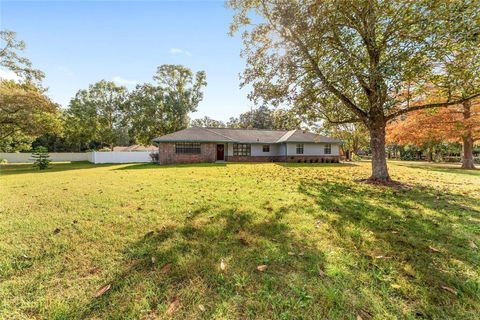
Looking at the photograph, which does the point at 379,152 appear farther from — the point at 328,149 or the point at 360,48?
the point at 328,149

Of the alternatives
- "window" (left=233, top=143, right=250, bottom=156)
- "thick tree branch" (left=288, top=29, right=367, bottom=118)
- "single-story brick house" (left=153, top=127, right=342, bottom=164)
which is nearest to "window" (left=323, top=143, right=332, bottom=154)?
"single-story brick house" (left=153, top=127, right=342, bottom=164)

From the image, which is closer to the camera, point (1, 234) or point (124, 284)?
point (124, 284)

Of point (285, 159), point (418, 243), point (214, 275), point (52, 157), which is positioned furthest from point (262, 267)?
point (52, 157)

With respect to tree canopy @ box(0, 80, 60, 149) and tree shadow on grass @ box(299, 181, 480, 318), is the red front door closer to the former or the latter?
tree canopy @ box(0, 80, 60, 149)

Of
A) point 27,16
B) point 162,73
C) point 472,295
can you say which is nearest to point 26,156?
point 162,73

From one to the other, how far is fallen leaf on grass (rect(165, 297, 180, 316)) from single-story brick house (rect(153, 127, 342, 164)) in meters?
18.4

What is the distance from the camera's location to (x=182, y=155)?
19.8 metres

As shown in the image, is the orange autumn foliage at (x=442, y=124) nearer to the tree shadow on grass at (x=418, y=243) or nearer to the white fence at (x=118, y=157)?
the tree shadow on grass at (x=418, y=243)

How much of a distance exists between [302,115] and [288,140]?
1154 centimetres

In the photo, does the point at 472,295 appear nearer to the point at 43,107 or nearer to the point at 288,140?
the point at 288,140

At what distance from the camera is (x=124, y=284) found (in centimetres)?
217

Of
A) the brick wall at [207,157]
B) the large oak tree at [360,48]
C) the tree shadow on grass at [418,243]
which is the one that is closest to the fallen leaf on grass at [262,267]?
the tree shadow on grass at [418,243]

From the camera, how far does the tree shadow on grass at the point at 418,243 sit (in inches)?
79.2

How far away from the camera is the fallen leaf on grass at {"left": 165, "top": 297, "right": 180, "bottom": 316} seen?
1812 millimetres
